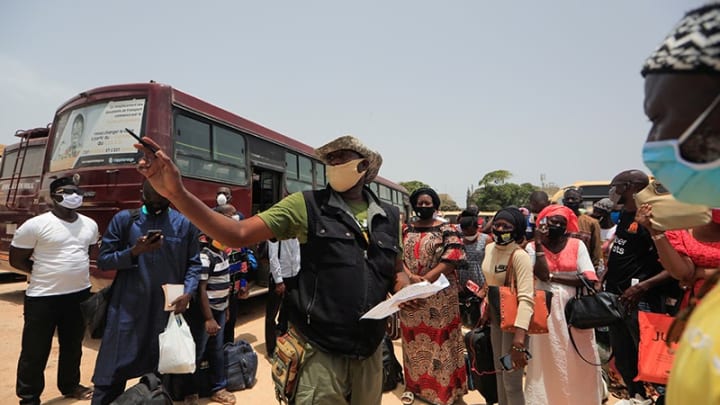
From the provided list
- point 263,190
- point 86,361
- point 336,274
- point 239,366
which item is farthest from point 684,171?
point 263,190

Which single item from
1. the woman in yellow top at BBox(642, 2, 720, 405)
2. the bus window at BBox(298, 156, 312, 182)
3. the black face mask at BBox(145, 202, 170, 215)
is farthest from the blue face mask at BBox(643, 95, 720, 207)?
the bus window at BBox(298, 156, 312, 182)

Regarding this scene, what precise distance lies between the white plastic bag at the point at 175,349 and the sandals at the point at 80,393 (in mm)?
1557

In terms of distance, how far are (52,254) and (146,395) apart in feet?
5.61

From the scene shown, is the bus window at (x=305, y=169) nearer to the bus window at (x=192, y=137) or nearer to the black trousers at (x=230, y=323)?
the bus window at (x=192, y=137)

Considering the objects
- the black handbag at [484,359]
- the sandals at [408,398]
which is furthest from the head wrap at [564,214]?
the sandals at [408,398]

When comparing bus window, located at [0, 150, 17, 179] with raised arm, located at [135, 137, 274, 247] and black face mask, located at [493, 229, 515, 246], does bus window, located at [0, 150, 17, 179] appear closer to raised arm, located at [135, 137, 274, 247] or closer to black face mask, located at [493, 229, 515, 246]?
raised arm, located at [135, 137, 274, 247]

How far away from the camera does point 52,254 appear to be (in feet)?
10.3

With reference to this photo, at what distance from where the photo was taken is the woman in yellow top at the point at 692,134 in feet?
2.17

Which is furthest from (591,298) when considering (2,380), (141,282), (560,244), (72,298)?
(2,380)

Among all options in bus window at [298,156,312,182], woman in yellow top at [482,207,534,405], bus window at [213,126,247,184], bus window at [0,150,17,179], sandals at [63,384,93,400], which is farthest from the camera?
bus window at [0,150,17,179]

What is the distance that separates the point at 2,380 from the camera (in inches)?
147

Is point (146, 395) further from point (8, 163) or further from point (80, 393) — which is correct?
point (8, 163)

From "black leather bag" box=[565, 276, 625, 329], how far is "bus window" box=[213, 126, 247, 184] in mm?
4870

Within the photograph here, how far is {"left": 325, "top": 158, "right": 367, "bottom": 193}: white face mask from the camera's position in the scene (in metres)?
1.97
